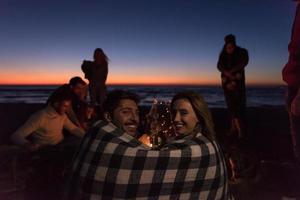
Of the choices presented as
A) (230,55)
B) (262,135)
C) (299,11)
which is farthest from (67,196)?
(262,135)

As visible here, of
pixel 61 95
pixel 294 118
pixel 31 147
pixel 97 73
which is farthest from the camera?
pixel 97 73

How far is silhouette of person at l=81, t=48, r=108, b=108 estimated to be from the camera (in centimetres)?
695

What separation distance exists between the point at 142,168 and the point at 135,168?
0.04m

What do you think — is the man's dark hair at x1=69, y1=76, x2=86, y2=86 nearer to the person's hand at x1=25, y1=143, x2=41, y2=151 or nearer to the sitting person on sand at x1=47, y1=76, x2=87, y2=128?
the sitting person on sand at x1=47, y1=76, x2=87, y2=128

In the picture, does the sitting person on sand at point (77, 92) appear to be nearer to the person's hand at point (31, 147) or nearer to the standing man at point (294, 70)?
the person's hand at point (31, 147)

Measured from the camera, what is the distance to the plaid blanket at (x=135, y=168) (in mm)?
2070

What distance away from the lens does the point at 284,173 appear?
182 inches

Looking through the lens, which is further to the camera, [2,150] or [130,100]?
[2,150]

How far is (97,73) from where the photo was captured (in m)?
7.01

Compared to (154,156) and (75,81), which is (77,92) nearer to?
(75,81)

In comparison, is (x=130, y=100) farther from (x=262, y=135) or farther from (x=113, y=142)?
(x=262, y=135)

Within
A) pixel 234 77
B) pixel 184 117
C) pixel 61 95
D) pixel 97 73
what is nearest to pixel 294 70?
pixel 184 117

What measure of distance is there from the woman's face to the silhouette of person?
15.2 feet

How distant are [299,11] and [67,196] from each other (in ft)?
6.30
